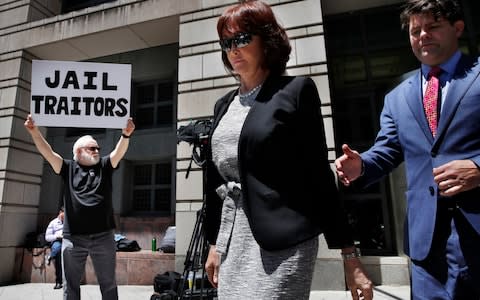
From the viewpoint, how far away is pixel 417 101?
4.85 feet

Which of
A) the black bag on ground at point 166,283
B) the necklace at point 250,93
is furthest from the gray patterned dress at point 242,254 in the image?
the black bag on ground at point 166,283

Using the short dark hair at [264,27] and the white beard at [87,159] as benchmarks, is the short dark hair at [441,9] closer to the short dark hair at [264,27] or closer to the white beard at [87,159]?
the short dark hair at [264,27]

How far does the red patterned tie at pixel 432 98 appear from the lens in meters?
1.40

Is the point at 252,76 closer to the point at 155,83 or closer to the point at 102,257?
the point at 102,257

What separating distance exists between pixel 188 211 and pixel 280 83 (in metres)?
4.94

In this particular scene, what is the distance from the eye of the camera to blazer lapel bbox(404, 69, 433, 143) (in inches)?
55.1

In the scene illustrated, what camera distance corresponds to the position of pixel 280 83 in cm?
141

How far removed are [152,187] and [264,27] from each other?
7812 mm

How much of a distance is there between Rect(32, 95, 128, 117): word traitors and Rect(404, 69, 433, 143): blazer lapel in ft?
10.4

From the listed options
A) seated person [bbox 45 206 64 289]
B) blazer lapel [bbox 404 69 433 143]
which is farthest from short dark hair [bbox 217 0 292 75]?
seated person [bbox 45 206 64 289]

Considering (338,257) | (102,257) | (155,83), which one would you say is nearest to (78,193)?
(102,257)

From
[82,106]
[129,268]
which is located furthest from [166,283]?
[82,106]

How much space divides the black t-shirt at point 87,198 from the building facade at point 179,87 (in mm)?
2137

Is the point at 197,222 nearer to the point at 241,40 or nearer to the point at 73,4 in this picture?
the point at 241,40
